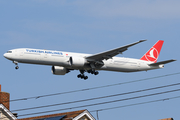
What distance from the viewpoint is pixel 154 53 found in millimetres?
56188

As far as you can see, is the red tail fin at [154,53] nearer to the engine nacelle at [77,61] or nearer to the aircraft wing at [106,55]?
the aircraft wing at [106,55]

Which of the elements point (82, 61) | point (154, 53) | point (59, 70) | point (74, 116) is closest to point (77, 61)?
point (82, 61)

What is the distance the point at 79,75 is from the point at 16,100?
24246 mm

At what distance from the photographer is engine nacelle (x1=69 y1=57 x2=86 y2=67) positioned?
4541 cm

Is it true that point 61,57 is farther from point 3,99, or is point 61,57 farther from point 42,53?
point 3,99

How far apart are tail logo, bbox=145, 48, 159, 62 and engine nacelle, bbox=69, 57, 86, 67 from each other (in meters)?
12.2

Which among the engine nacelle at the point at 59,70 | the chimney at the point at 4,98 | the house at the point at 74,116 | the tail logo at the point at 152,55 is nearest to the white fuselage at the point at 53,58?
the engine nacelle at the point at 59,70

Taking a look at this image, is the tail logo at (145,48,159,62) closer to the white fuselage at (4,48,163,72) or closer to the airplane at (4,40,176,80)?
the airplane at (4,40,176,80)

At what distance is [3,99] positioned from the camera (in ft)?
103

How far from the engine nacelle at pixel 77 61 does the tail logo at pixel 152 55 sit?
39.9 feet

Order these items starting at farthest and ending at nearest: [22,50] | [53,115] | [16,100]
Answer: [22,50] → [53,115] → [16,100]

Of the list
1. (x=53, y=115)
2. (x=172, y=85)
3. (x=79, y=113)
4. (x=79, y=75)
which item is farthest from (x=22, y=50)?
(x=172, y=85)

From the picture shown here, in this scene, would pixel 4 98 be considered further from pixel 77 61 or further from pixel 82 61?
pixel 82 61

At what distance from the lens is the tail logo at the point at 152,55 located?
5469 centimetres
